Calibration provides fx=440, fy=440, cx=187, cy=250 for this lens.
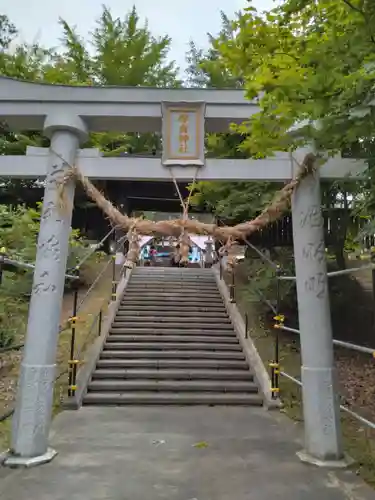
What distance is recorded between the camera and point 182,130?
15.0ft

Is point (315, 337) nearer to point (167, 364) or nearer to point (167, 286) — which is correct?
point (167, 364)

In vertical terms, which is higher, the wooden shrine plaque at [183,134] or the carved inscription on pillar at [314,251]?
the wooden shrine plaque at [183,134]

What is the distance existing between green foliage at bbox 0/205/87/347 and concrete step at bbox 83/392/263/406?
2.01 metres

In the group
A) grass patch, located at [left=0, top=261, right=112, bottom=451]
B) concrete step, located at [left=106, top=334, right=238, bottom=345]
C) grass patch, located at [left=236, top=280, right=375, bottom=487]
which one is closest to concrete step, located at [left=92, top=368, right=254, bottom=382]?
grass patch, located at [left=0, top=261, right=112, bottom=451]

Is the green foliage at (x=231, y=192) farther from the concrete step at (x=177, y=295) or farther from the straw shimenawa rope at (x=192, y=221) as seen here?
the straw shimenawa rope at (x=192, y=221)

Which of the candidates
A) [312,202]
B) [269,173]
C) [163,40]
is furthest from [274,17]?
[163,40]

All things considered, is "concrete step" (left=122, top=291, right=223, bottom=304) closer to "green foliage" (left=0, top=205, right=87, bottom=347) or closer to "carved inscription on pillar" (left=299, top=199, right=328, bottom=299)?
"green foliage" (left=0, top=205, right=87, bottom=347)

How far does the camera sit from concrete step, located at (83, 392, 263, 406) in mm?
6734

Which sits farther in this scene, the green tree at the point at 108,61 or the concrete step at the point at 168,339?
the green tree at the point at 108,61

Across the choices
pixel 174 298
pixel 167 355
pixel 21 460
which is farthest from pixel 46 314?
pixel 174 298

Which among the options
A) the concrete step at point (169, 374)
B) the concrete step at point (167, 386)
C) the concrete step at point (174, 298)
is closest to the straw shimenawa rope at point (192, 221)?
the concrete step at point (167, 386)

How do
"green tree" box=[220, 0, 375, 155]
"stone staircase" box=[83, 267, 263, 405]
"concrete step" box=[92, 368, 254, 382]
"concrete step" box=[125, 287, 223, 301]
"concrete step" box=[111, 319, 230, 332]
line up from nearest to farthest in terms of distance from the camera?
"green tree" box=[220, 0, 375, 155] < "stone staircase" box=[83, 267, 263, 405] < "concrete step" box=[92, 368, 254, 382] < "concrete step" box=[111, 319, 230, 332] < "concrete step" box=[125, 287, 223, 301]

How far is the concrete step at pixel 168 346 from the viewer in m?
8.45

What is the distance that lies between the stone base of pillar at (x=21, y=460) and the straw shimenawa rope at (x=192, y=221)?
2.28m
